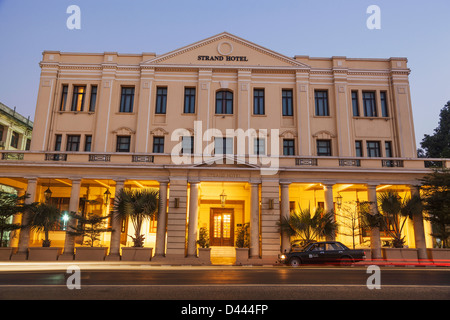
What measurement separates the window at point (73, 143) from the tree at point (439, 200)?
84.9ft

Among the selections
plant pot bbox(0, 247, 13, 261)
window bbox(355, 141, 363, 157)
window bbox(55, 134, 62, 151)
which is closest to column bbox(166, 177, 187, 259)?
plant pot bbox(0, 247, 13, 261)

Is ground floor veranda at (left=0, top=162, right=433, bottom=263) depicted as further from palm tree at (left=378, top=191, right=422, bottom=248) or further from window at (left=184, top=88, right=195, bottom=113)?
window at (left=184, top=88, right=195, bottom=113)

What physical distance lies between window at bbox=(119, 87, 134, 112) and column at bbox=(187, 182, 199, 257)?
33.2ft

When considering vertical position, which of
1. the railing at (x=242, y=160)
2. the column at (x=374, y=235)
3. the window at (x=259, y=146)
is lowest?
the column at (x=374, y=235)

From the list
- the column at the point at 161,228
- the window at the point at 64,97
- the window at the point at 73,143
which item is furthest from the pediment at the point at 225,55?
the column at the point at 161,228

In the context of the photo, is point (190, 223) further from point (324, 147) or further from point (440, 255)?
point (440, 255)

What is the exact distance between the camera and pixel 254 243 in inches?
835

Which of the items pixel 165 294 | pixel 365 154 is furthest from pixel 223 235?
pixel 165 294

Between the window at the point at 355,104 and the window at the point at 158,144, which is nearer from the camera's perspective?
the window at the point at 158,144

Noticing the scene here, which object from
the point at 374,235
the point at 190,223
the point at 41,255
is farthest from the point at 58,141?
the point at 374,235

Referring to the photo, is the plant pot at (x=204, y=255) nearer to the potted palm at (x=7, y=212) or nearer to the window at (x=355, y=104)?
the potted palm at (x=7, y=212)

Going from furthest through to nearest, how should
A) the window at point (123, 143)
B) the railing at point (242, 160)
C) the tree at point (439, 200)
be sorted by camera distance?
the window at point (123, 143) → the railing at point (242, 160) → the tree at point (439, 200)

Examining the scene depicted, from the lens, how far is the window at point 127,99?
2783cm
